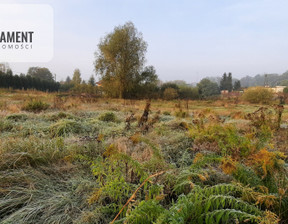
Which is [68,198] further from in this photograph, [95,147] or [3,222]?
[95,147]

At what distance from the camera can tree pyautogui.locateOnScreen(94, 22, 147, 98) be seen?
69.2 ft

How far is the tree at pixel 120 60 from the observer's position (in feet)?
69.2

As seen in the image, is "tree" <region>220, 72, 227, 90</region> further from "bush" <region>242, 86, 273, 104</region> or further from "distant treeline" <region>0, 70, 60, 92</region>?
"distant treeline" <region>0, 70, 60, 92</region>

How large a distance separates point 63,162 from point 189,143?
5.75ft

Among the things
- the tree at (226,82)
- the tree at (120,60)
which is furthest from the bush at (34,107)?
the tree at (226,82)

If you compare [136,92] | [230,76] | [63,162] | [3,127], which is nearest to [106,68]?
[136,92]

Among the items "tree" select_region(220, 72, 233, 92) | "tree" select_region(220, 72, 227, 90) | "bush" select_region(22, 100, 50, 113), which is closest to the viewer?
"bush" select_region(22, 100, 50, 113)

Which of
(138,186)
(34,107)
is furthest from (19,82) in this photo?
(138,186)

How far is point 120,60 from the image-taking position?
2133 centimetres

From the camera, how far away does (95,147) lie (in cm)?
240

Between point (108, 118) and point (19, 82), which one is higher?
point (19, 82)

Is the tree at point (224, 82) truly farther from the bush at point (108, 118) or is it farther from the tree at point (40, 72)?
the bush at point (108, 118)

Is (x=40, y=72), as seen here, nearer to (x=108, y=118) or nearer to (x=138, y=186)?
(x=108, y=118)

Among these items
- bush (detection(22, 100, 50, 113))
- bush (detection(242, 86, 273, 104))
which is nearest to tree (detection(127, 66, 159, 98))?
bush (detection(242, 86, 273, 104))
